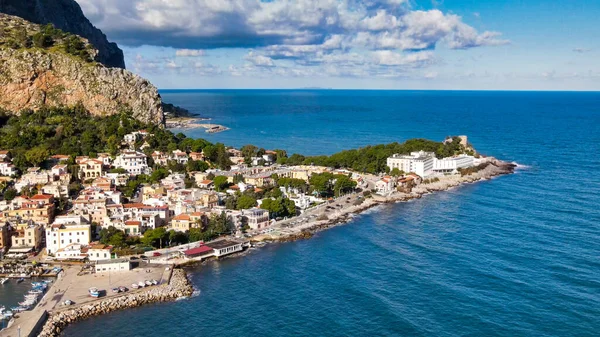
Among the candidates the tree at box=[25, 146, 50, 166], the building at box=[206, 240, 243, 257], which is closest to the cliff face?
the tree at box=[25, 146, 50, 166]

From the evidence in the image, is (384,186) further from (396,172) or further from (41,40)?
(41,40)

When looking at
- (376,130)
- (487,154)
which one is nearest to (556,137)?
(487,154)

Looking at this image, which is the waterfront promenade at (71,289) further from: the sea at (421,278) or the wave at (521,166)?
the wave at (521,166)

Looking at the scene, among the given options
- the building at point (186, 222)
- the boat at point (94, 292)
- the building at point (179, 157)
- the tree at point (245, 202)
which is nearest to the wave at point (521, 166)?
the tree at point (245, 202)

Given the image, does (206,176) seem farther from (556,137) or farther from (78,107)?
(556,137)

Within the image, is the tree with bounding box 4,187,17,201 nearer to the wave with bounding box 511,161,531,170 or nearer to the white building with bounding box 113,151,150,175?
the white building with bounding box 113,151,150,175
